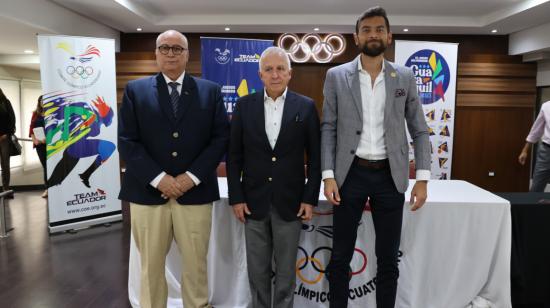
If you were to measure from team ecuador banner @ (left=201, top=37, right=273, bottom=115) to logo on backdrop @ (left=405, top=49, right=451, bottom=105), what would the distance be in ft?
7.22

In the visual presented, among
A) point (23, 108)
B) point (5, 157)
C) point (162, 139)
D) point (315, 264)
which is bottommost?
point (315, 264)

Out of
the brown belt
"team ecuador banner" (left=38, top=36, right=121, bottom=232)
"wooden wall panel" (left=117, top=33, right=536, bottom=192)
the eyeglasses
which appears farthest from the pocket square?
"wooden wall panel" (left=117, top=33, right=536, bottom=192)

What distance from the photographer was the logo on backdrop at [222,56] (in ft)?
18.2

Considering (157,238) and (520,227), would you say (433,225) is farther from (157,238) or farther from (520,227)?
(157,238)

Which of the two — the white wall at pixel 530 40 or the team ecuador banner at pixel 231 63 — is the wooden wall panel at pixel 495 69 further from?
the team ecuador banner at pixel 231 63

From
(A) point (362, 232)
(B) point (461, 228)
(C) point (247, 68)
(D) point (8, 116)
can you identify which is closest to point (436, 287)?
(B) point (461, 228)

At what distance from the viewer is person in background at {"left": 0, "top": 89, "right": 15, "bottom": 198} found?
5797 millimetres

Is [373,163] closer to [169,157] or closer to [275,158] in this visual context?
[275,158]

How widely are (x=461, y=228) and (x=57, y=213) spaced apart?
429cm

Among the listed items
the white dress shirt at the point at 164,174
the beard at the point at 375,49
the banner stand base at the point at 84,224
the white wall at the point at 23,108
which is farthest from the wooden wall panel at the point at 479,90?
the beard at the point at 375,49

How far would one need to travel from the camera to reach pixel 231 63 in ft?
18.3

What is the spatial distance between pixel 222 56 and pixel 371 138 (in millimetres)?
3986

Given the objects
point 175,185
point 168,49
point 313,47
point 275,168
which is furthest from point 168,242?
point 313,47

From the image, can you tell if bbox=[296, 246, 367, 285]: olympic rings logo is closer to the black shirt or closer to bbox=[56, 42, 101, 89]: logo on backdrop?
bbox=[56, 42, 101, 89]: logo on backdrop
